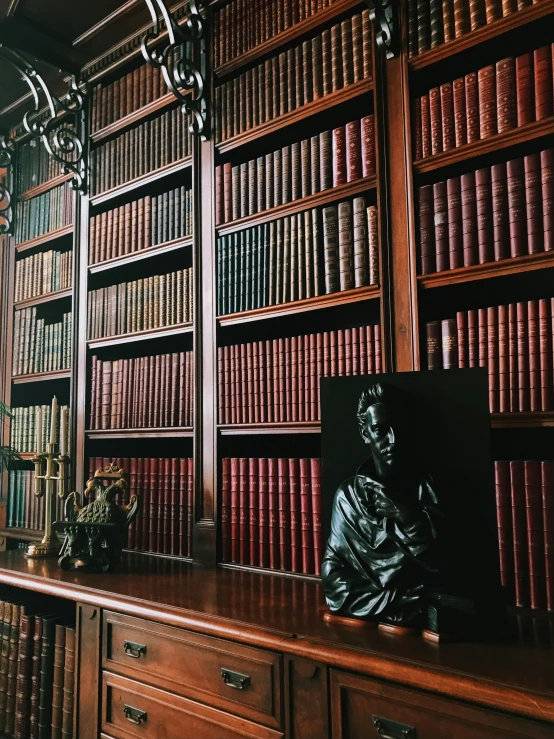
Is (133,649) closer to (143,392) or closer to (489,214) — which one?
(143,392)

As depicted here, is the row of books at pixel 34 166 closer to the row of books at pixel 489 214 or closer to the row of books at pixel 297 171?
the row of books at pixel 297 171

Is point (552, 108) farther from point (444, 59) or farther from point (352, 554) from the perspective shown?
point (352, 554)

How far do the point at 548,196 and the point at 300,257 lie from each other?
2.53 feet

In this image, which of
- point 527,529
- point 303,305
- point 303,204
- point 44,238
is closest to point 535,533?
point 527,529

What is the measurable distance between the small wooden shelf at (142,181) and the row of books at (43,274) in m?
0.32

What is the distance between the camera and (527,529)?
1.53 meters

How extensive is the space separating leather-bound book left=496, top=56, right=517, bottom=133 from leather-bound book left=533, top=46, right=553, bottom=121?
60mm

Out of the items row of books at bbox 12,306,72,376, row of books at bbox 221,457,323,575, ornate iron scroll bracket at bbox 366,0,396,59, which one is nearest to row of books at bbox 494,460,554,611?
row of books at bbox 221,457,323,575

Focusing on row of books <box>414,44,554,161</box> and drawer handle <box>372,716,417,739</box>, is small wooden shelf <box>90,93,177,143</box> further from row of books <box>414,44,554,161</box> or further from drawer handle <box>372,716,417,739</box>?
drawer handle <box>372,716,417,739</box>

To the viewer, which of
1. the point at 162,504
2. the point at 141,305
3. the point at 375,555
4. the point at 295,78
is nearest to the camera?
the point at 375,555

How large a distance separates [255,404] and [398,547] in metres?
0.87

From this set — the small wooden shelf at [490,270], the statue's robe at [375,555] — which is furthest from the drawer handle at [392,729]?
the small wooden shelf at [490,270]

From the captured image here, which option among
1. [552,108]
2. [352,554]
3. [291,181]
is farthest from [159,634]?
[552,108]

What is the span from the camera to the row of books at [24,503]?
288 centimetres
